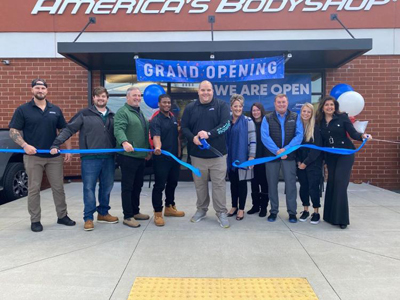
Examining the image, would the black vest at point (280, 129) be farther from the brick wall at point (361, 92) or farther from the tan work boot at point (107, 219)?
the brick wall at point (361, 92)

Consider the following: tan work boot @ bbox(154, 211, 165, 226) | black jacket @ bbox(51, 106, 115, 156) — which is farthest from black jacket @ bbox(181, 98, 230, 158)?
black jacket @ bbox(51, 106, 115, 156)

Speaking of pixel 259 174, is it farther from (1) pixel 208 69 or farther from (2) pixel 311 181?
(1) pixel 208 69

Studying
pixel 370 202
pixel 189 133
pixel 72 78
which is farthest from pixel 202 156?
pixel 72 78

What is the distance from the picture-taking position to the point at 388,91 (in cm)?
851

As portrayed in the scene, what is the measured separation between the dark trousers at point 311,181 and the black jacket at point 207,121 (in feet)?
4.29

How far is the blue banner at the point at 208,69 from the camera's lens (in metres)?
7.27

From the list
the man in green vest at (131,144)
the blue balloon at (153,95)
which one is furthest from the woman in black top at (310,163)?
the blue balloon at (153,95)

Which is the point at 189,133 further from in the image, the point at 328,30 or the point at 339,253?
the point at 328,30

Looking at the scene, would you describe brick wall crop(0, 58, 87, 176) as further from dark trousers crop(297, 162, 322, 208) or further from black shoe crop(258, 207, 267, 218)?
dark trousers crop(297, 162, 322, 208)

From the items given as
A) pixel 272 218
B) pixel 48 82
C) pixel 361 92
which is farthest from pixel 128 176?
pixel 361 92

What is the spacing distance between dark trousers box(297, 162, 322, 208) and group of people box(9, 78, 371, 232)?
0.05ft

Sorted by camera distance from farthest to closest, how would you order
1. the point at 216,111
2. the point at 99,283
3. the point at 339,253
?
the point at 216,111
the point at 339,253
the point at 99,283

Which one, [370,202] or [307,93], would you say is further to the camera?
[307,93]

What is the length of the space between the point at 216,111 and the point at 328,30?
552 centimetres
